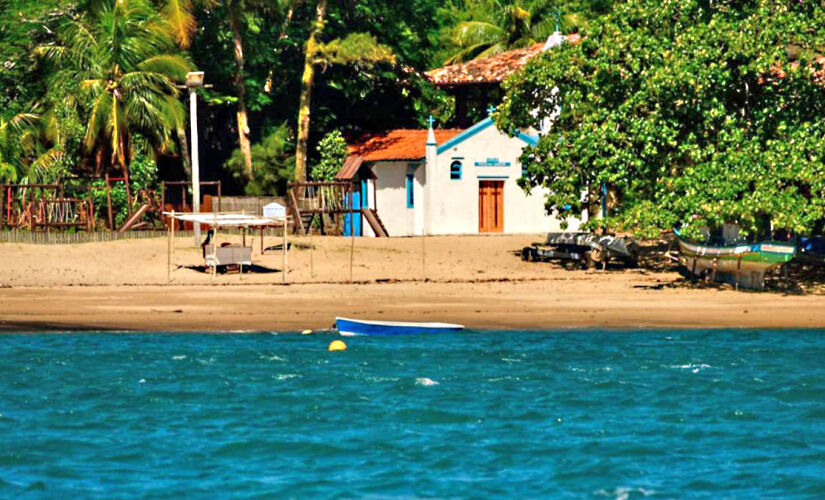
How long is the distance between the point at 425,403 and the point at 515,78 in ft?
58.3

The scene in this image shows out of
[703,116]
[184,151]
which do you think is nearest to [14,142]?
[184,151]

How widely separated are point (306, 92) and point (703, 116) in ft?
68.1

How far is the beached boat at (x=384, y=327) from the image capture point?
2950cm

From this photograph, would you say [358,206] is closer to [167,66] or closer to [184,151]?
[184,151]

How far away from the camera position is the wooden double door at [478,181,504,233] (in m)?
51.6

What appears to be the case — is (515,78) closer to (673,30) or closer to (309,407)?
(673,30)

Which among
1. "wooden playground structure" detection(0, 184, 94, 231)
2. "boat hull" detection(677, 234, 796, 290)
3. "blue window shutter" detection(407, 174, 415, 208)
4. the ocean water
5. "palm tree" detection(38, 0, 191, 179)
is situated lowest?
the ocean water

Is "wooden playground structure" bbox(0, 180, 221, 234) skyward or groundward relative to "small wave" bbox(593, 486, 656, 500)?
skyward

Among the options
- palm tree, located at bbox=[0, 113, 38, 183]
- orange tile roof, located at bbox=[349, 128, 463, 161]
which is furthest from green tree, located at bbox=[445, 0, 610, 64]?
palm tree, located at bbox=[0, 113, 38, 183]

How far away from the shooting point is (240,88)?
176ft

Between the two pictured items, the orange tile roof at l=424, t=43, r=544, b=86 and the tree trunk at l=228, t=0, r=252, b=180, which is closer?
the tree trunk at l=228, t=0, r=252, b=180

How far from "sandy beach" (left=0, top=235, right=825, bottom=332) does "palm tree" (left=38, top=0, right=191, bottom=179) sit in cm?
556

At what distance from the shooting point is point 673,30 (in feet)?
121

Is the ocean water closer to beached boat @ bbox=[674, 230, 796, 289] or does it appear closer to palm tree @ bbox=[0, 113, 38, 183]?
beached boat @ bbox=[674, 230, 796, 289]
